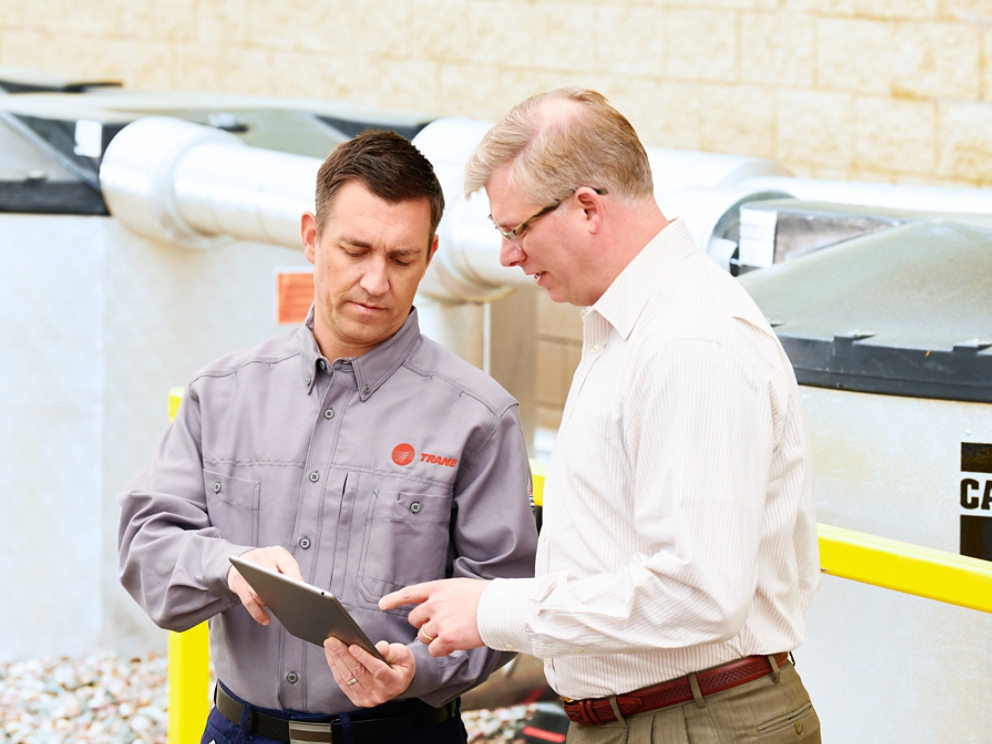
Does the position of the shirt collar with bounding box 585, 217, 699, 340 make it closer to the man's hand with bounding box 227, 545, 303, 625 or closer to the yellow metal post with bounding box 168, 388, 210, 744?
the man's hand with bounding box 227, 545, 303, 625

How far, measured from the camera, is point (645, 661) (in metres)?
1.20

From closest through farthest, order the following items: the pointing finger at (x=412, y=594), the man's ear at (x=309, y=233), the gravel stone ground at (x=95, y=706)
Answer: the pointing finger at (x=412, y=594) < the man's ear at (x=309, y=233) < the gravel stone ground at (x=95, y=706)

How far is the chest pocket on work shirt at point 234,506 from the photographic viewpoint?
1.45 m

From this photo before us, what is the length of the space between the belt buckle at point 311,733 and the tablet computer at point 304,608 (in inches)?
7.5

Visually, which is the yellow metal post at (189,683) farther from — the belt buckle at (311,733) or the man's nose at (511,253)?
the man's nose at (511,253)

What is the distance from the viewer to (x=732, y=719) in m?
1.19

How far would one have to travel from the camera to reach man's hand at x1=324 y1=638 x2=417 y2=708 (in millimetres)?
1289

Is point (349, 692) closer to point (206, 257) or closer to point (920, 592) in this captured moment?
point (920, 592)

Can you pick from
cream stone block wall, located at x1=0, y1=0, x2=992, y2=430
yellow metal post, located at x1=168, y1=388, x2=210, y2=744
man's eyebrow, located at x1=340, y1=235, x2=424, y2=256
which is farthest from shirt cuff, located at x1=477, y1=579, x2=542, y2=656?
cream stone block wall, located at x1=0, y1=0, x2=992, y2=430

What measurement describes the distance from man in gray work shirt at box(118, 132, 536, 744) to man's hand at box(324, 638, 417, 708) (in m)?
0.04

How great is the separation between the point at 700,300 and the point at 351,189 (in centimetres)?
52

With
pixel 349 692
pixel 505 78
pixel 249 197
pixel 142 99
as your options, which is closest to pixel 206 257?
pixel 142 99

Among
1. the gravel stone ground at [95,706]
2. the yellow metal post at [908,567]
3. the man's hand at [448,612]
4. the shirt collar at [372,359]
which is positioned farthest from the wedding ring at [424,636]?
the gravel stone ground at [95,706]

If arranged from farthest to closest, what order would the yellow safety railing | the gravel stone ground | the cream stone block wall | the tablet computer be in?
the cream stone block wall, the gravel stone ground, the yellow safety railing, the tablet computer
